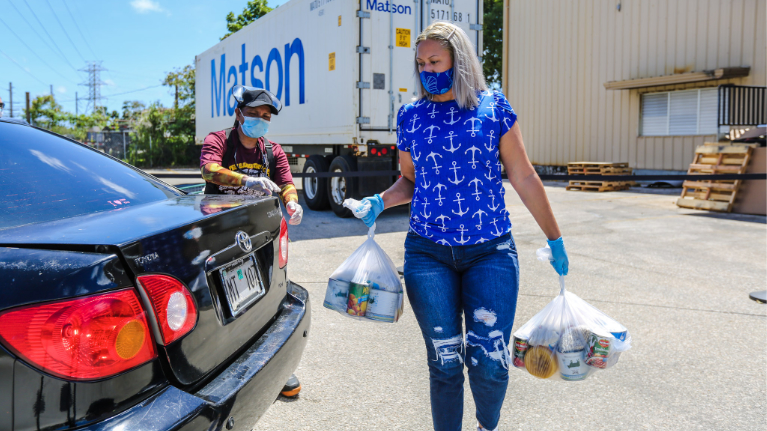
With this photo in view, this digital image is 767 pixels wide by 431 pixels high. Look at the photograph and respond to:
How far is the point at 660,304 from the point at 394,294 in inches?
133

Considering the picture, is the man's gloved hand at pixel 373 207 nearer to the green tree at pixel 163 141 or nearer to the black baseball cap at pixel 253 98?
the black baseball cap at pixel 253 98

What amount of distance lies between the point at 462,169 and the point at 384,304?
66cm

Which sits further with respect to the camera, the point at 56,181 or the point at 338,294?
the point at 338,294

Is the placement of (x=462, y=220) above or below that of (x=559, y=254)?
above

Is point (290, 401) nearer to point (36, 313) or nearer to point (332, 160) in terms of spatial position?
point (36, 313)

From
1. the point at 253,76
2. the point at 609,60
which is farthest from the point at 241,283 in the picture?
the point at 609,60

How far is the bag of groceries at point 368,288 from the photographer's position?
103 inches

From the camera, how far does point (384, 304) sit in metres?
2.62

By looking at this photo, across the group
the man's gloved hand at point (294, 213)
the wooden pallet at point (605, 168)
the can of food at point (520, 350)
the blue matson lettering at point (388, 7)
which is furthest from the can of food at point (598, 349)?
the wooden pallet at point (605, 168)

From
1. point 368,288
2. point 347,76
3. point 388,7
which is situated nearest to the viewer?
point 368,288

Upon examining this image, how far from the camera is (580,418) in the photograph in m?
3.10

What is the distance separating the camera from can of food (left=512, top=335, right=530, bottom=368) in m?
2.61

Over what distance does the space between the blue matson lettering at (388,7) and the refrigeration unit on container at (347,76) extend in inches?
0.6

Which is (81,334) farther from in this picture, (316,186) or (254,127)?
(316,186)
